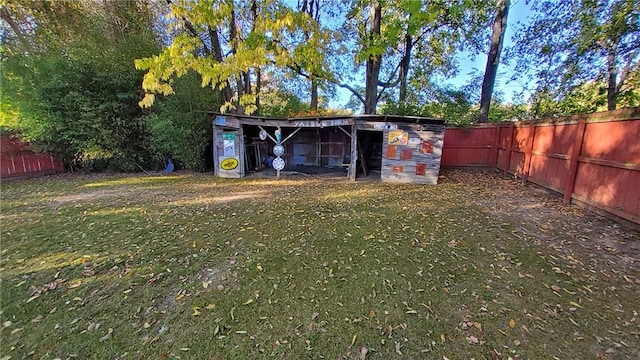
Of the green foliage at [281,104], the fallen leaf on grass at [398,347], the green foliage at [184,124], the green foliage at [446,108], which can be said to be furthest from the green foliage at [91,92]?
the fallen leaf on grass at [398,347]

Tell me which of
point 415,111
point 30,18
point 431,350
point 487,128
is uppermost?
point 30,18

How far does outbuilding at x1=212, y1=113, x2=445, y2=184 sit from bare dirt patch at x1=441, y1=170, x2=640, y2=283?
205 centimetres

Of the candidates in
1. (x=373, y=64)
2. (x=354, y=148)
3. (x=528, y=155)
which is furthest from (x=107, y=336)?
(x=373, y=64)

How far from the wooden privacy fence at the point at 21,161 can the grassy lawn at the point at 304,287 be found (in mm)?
4759

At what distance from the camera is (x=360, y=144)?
10273mm

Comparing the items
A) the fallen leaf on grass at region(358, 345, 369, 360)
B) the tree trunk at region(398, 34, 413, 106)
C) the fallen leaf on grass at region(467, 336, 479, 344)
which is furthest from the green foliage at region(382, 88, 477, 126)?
the fallen leaf on grass at region(358, 345, 369, 360)

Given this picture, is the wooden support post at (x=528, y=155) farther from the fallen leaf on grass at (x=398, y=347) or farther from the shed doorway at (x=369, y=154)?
the fallen leaf on grass at (x=398, y=347)

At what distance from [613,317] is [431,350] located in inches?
74.0

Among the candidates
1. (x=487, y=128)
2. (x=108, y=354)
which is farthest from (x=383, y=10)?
(x=108, y=354)

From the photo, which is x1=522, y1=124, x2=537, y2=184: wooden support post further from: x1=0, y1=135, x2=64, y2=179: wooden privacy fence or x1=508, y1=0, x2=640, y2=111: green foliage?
x1=0, y1=135, x2=64, y2=179: wooden privacy fence

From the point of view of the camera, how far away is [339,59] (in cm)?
1612

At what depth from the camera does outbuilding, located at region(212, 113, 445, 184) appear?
27.7ft

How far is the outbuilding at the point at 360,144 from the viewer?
843 centimetres

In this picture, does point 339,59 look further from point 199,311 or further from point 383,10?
point 199,311
